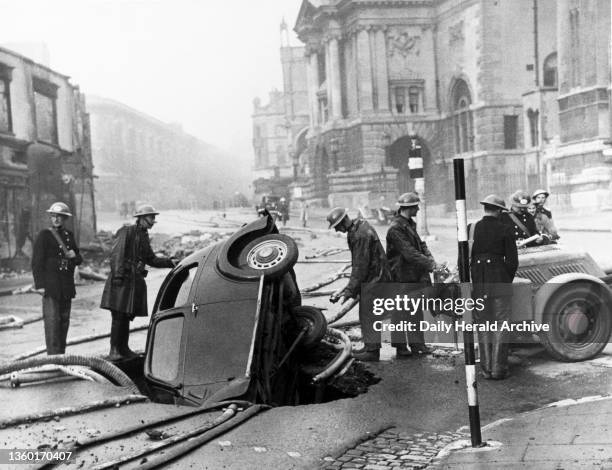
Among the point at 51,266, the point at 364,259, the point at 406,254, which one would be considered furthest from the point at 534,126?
the point at 51,266

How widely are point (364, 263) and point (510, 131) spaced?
2832 cm

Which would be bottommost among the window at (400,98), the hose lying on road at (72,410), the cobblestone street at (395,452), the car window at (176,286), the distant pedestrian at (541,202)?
the cobblestone street at (395,452)

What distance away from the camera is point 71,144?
19.2 m

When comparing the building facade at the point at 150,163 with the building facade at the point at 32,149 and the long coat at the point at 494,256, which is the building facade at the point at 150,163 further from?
the long coat at the point at 494,256

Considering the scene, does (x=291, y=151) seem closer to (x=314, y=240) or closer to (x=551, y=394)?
(x=314, y=240)

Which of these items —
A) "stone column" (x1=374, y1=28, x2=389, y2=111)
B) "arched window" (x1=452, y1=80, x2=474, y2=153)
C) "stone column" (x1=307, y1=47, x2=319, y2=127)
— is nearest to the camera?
"arched window" (x1=452, y1=80, x2=474, y2=153)

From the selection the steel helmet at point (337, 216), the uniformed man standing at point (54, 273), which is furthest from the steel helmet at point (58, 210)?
the steel helmet at point (337, 216)

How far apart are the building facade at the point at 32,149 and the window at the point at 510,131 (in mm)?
21309

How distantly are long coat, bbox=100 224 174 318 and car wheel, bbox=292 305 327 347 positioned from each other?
2.06 metres

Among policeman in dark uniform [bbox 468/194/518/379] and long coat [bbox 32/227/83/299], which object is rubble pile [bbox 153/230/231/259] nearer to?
long coat [bbox 32/227/83/299]

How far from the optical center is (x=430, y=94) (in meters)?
38.2

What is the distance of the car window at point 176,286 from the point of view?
741 cm

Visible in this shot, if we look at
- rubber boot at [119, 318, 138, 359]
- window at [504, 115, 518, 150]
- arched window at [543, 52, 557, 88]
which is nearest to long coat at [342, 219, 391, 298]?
rubber boot at [119, 318, 138, 359]

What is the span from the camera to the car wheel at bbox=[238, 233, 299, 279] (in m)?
6.38
